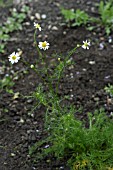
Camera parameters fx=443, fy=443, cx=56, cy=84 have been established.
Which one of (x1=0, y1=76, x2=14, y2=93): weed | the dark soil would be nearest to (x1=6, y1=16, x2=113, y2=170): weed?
the dark soil

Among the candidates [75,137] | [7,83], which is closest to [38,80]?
[7,83]

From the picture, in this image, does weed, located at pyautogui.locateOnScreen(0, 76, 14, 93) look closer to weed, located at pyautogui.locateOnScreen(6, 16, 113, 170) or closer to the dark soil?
the dark soil

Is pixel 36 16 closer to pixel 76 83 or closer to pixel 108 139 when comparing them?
pixel 76 83

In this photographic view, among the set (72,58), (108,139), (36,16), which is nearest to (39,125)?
(108,139)

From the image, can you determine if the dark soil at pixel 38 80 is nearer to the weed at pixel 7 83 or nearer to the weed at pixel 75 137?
the weed at pixel 7 83

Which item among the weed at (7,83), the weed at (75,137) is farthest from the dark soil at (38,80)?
the weed at (75,137)

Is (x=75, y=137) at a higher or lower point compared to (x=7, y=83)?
lower

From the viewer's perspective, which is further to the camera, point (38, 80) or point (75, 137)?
point (38, 80)

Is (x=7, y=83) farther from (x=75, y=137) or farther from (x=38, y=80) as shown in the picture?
(x=75, y=137)
